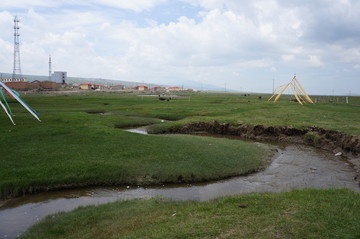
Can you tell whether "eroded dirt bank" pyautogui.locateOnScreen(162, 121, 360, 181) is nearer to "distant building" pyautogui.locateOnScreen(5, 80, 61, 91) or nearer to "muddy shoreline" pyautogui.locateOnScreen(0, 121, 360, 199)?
"muddy shoreline" pyautogui.locateOnScreen(0, 121, 360, 199)

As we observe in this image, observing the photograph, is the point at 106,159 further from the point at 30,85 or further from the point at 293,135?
the point at 30,85

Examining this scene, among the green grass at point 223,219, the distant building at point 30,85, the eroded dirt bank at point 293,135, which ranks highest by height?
the distant building at point 30,85

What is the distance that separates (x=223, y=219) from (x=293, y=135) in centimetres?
2445

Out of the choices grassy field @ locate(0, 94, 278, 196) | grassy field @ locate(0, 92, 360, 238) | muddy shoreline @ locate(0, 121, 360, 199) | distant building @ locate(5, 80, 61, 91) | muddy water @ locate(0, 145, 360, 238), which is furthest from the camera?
distant building @ locate(5, 80, 61, 91)

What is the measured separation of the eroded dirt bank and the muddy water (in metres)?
2.99

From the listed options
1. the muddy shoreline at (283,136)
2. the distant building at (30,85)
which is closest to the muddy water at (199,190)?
the muddy shoreline at (283,136)

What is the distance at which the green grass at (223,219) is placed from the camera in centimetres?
874

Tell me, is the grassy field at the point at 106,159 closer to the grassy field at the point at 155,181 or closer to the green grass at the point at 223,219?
the grassy field at the point at 155,181

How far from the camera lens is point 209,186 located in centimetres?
1670

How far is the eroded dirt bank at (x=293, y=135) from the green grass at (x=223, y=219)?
11551mm

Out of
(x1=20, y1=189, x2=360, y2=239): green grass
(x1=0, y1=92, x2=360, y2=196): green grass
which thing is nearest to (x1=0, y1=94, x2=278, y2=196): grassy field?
(x1=0, y1=92, x2=360, y2=196): green grass

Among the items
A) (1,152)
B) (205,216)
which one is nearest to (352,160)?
(205,216)

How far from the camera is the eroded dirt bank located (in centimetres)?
2534

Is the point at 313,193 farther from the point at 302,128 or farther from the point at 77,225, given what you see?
the point at 302,128
